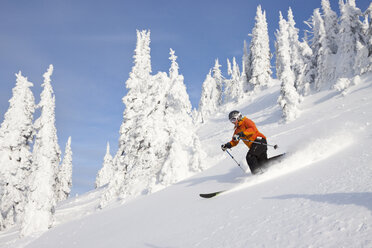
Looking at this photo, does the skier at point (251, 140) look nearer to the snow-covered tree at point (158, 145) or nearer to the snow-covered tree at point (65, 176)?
the snow-covered tree at point (158, 145)

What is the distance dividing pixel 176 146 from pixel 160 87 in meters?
5.31

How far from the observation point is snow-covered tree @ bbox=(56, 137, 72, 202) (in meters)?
45.3

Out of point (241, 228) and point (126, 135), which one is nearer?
point (241, 228)

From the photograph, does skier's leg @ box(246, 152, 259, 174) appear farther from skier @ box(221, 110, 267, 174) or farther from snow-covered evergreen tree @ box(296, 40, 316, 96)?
snow-covered evergreen tree @ box(296, 40, 316, 96)

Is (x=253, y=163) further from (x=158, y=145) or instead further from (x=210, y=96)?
(x=210, y=96)

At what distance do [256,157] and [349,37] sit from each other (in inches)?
1054

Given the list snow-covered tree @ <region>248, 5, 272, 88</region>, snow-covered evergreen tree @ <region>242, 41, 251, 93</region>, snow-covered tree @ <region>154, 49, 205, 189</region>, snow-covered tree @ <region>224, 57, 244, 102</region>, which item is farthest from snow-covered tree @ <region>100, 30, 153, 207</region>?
snow-covered evergreen tree @ <region>242, 41, 251, 93</region>

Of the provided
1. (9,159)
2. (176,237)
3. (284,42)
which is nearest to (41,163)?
(9,159)

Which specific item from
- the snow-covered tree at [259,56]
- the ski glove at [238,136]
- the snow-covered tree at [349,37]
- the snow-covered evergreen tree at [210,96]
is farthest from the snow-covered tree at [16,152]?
the snow-covered evergreen tree at [210,96]

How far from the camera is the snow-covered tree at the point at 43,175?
64.8 feet

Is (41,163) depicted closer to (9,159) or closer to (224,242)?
(9,159)

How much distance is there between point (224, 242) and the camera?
3.31m

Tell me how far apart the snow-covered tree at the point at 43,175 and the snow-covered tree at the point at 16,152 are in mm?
3548

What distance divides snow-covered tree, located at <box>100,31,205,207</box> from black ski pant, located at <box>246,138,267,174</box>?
9852mm
